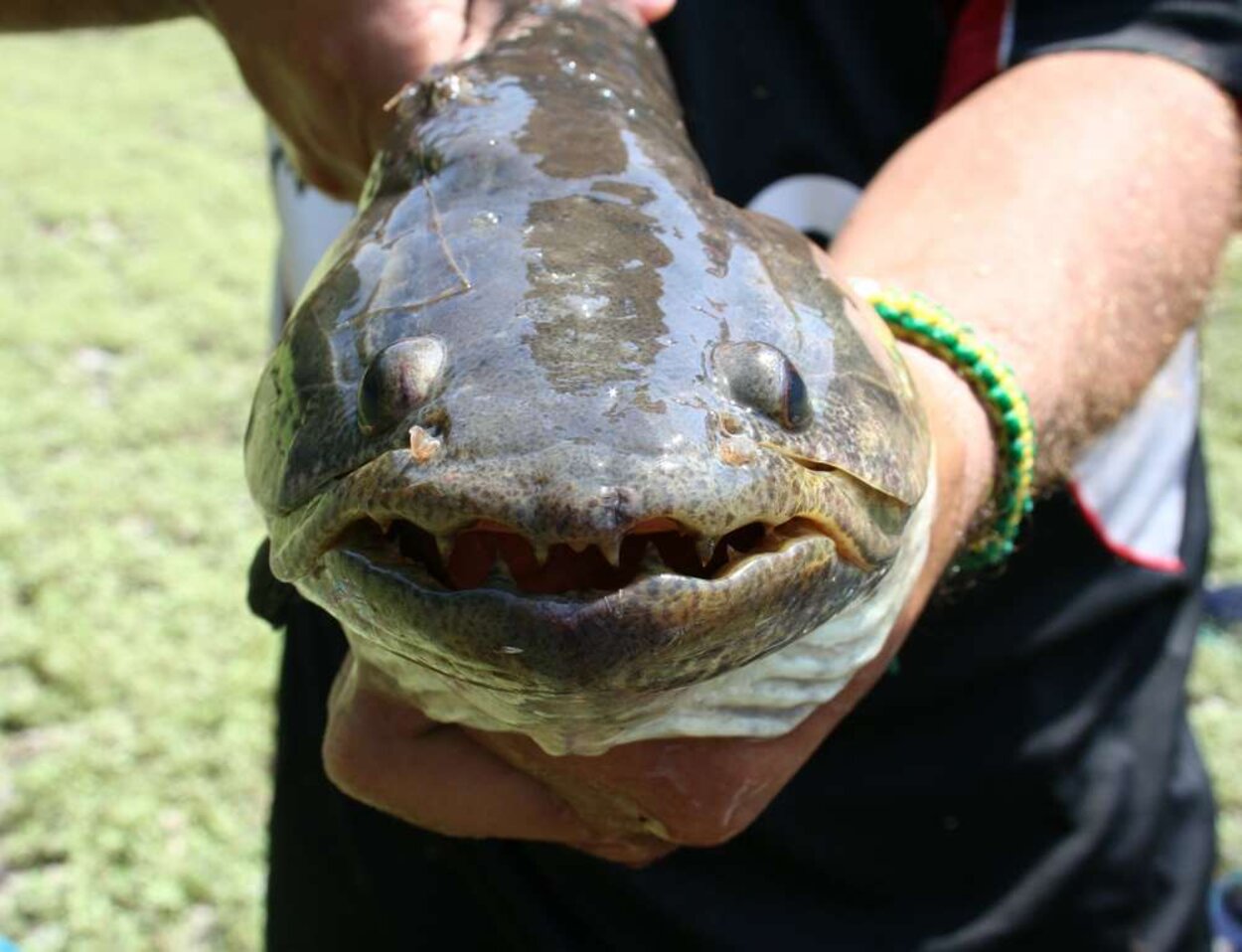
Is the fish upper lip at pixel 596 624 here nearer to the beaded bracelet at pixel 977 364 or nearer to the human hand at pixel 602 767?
the human hand at pixel 602 767

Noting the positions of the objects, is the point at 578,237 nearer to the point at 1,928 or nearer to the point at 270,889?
the point at 270,889

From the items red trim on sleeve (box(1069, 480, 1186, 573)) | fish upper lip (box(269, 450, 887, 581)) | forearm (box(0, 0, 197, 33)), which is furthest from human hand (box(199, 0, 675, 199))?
red trim on sleeve (box(1069, 480, 1186, 573))

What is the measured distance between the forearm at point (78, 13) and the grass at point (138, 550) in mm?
2332

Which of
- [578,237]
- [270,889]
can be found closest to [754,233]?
[578,237]

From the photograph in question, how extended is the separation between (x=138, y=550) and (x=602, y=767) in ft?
12.6

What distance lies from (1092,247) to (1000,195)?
17 cm

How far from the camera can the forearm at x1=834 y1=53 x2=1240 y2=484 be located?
218cm

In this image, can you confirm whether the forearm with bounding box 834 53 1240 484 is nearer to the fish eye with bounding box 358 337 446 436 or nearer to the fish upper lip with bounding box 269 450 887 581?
the fish upper lip with bounding box 269 450 887 581

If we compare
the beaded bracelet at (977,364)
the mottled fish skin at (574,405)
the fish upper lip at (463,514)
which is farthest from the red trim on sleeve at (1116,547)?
the fish upper lip at (463,514)

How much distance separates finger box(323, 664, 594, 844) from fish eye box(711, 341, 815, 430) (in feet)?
2.09

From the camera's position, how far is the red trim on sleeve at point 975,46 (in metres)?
2.38

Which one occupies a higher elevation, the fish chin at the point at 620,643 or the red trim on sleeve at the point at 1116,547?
the fish chin at the point at 620,643

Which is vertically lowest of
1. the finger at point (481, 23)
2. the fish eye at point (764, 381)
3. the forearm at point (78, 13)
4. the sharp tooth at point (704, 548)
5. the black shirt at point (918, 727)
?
the black shirt at point (918, 727)

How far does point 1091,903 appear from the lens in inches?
104
